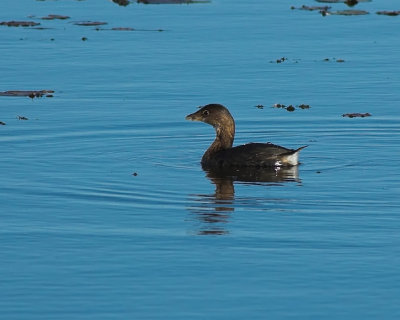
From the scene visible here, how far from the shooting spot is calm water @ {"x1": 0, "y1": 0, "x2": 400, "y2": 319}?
9.91 meters

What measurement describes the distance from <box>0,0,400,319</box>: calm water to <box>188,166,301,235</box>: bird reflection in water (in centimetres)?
4

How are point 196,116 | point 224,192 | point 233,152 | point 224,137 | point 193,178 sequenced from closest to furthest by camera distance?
point 224,192
point 193,178
point 233,152
point 224,137
point 196,116

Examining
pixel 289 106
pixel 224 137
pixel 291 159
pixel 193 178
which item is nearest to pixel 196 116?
pixel 224 137

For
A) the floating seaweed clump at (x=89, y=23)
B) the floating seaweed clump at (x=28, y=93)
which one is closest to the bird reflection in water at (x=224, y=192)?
the floating seaweed clump at (x=28, y=93)

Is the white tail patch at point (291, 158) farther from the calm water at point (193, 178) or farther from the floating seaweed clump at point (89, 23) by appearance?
the floating seaweed clump at point (89, 23)

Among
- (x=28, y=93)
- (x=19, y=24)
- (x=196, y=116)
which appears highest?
(x=196, y=116)

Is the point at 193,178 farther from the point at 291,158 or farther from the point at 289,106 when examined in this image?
the point at 289,106

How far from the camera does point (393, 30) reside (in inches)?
1070

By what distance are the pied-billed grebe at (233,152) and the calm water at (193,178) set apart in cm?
22

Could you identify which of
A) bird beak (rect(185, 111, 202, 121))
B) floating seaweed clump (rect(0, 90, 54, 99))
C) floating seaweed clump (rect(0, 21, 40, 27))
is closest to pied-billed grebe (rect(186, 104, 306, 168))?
bird beak (rect(185, 111, 202, 121))

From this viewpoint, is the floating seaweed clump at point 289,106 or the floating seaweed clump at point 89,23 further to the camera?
the floating seaweed clump at point 89,23

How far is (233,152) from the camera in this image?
51.4ft

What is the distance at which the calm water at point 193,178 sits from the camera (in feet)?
32.5

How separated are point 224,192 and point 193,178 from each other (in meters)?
0.87
